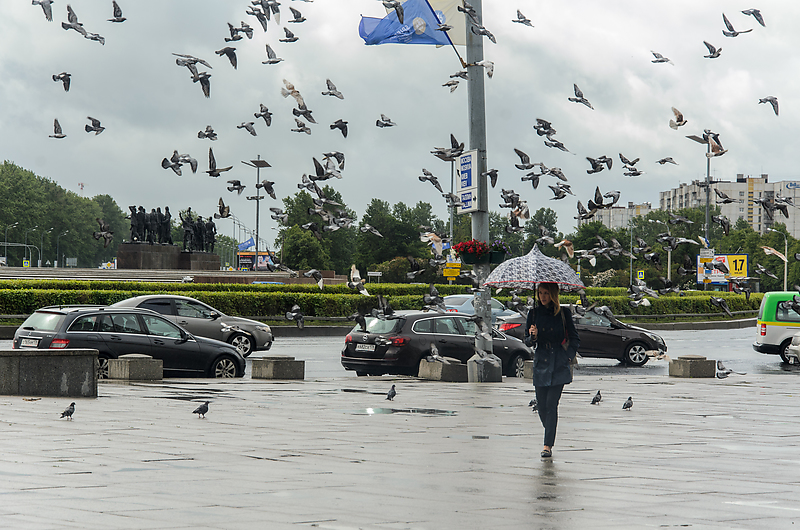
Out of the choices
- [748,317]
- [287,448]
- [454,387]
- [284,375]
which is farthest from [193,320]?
[748,317]

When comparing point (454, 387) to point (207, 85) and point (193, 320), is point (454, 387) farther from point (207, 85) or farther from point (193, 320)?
point (193, 320)

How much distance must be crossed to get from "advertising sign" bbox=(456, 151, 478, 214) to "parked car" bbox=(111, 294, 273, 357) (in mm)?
7356

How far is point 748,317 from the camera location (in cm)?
4791

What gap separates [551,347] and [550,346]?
0.04 feet

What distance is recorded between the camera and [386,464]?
23.5 ft

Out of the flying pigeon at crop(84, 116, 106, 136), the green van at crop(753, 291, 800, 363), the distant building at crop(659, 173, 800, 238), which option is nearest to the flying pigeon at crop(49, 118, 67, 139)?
the flying pigeon at crop(84, 116, 106, 136)

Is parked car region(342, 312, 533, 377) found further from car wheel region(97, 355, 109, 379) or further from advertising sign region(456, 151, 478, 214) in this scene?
car wheel region(97, 355, 109, 379)

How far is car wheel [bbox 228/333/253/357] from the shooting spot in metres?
21.6

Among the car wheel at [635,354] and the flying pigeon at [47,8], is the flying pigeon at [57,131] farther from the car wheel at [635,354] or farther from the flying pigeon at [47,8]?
the car wheel at [635,354]

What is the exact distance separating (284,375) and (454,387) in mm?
3373

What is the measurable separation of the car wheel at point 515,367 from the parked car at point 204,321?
6492mm

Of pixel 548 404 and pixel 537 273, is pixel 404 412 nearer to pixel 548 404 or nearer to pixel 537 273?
pixel 537 273

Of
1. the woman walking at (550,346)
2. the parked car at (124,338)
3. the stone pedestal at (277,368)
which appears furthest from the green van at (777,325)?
the woman walking at (550,346)

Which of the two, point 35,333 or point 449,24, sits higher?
point 449,24
